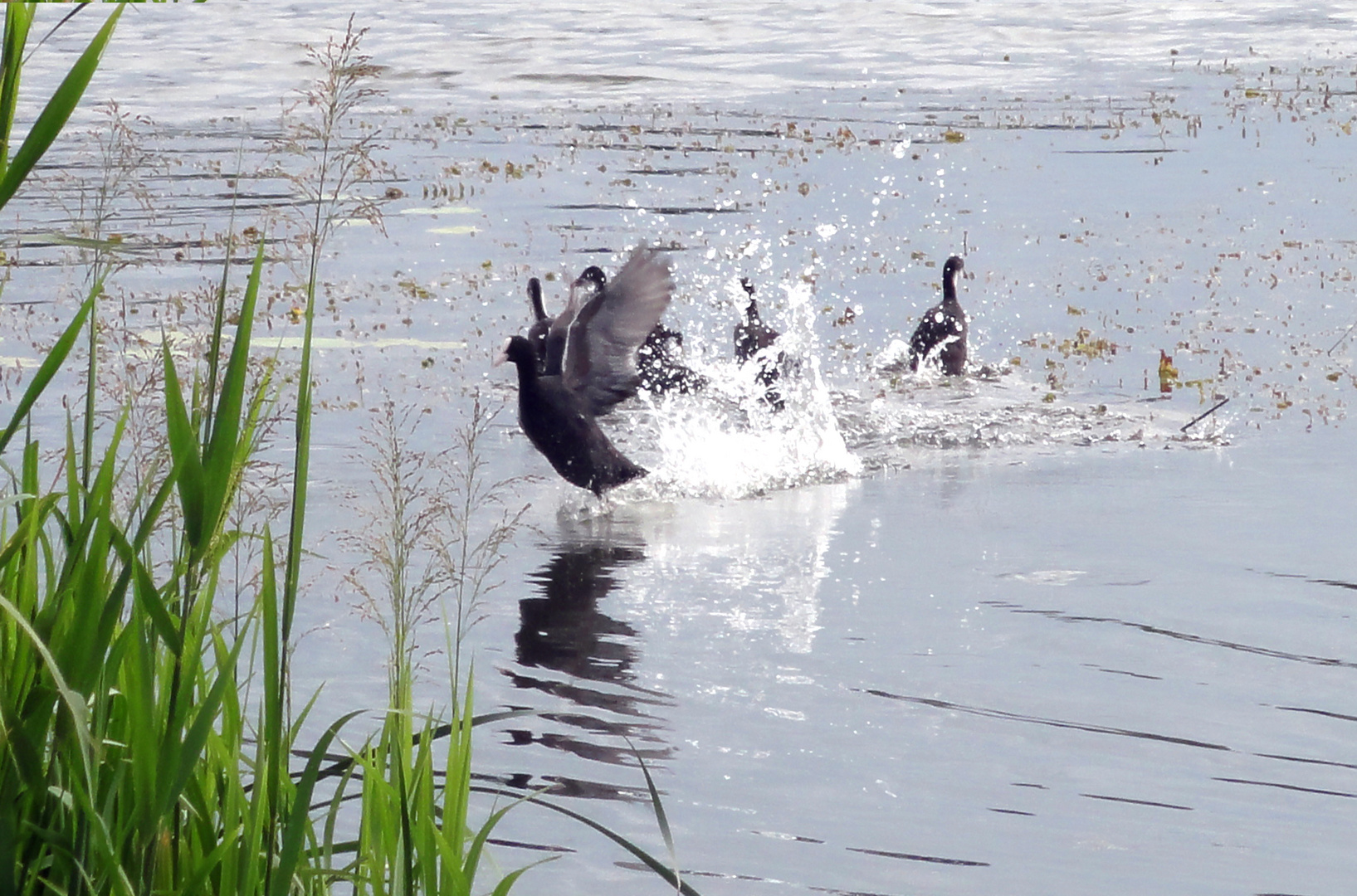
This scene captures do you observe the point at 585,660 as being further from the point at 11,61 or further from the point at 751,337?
the point at 751,337

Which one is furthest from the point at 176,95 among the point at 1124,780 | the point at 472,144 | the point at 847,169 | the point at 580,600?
the point at 1124,780

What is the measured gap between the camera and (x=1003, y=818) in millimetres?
4746

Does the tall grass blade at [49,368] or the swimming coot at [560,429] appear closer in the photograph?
the tall grass blade at [49,368]

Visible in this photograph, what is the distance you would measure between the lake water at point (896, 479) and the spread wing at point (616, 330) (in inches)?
20.5

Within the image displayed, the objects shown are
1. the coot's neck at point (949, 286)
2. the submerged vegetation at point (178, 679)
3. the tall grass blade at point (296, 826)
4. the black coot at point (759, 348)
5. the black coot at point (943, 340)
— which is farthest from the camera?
the coot's neck at point (949, 286)

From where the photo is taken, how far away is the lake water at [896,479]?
4.80m

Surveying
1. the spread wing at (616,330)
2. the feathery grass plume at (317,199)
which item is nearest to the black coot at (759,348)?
the spread wing at (616,330)

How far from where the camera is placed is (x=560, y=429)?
8.35 m

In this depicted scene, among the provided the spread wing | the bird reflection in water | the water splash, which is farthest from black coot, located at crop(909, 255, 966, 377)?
the bird reflection in water

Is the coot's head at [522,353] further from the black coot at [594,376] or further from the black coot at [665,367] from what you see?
the black coot at [665,367]

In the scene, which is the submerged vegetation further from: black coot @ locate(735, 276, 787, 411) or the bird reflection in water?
black coot @ locate(735, 276, 787, 411)

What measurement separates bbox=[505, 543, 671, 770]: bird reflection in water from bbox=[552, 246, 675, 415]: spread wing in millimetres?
1231

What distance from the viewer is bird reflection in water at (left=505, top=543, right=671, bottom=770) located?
524 centimetres

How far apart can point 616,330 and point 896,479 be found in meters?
1.56
